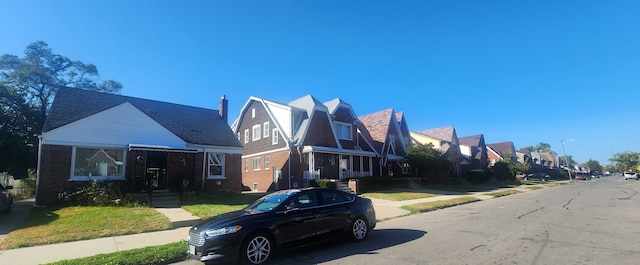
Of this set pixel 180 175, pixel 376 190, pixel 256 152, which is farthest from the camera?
pixel 256 152

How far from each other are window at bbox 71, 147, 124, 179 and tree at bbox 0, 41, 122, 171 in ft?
22.5

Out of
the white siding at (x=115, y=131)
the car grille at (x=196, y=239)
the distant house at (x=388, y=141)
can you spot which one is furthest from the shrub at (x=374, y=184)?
the car grille at (x=196, y=239)

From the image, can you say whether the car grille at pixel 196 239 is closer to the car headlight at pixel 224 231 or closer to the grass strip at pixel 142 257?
the car headlight at pixel 224 231

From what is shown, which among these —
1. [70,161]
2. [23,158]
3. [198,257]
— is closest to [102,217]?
[70,161]

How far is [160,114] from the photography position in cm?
1991

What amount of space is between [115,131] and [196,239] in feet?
43.4

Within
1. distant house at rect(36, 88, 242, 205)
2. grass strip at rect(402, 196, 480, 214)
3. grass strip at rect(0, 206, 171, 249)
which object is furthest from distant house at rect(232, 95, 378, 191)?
grass strip at rect(0, 206, 171, 249)

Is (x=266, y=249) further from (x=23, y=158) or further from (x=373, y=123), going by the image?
(x=373, y=123)

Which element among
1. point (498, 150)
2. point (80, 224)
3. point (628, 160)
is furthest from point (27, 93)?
point (628, 160)

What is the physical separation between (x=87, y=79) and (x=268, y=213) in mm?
36094

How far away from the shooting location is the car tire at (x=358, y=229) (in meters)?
7.78

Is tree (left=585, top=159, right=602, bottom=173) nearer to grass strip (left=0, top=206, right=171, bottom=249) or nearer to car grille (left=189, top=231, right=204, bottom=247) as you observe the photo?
grass strip (left=0, top=206, right=171, bottom=249)

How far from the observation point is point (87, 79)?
3372 cm

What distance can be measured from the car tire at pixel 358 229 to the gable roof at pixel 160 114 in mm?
13376
